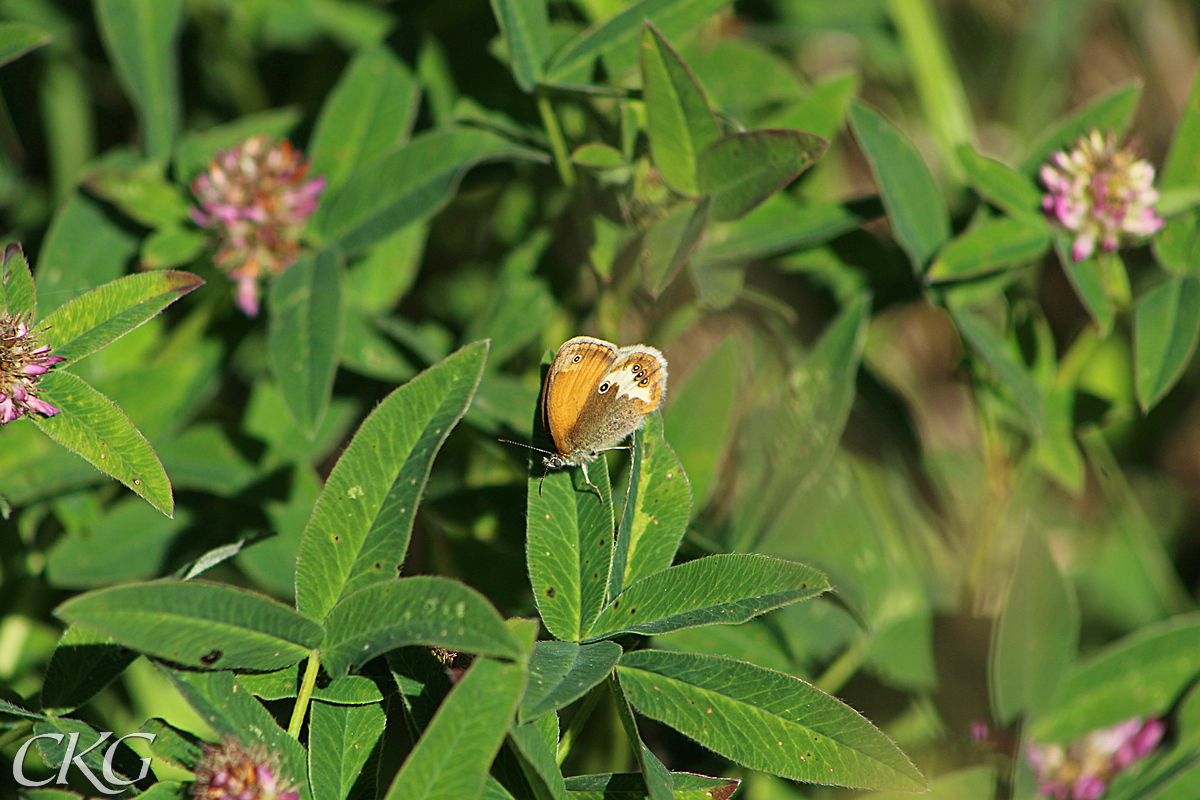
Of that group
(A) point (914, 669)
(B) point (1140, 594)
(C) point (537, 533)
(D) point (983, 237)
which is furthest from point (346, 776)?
(B) point (1140, 594)

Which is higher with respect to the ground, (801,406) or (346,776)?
(801,406)

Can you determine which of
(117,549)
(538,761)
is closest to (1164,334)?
(538,761)

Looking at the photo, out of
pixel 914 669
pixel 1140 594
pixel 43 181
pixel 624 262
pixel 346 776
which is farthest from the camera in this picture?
pixel 1140 594

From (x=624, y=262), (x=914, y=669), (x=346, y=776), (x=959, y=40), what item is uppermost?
(x=959, y=40)

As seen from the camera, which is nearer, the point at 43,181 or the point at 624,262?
the point at 624,262

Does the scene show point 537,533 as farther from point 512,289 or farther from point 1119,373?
point 1119,373

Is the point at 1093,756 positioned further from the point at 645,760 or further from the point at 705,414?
the point at 645,760

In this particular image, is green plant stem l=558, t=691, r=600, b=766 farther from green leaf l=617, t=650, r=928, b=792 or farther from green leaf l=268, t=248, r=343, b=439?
green leaf l=268, t=248, r=343, b=439

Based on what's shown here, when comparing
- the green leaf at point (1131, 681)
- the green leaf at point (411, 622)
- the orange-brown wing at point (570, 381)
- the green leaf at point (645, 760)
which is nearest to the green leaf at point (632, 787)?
the green leaf at point (645, 760)
